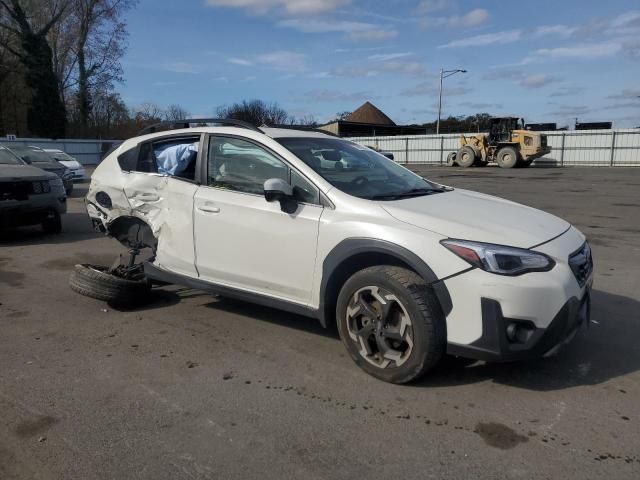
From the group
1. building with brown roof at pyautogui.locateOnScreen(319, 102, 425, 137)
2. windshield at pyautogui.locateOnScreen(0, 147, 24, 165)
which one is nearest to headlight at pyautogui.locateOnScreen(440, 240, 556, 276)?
windshield at pyautogui.locateOnScreen(0, 147, 24, 165)

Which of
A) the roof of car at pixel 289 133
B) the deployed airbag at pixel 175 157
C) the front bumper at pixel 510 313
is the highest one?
the roof of car at pixel 289 133

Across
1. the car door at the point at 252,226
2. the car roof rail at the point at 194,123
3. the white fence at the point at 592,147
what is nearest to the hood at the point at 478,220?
the car door at the point at 252,226

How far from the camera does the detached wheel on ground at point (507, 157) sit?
3048cm

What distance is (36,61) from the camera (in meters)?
41.6

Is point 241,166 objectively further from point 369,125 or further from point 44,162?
point 369,125

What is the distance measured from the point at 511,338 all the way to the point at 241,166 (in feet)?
8.01

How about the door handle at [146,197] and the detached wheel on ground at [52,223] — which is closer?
the door handle at [146,197]

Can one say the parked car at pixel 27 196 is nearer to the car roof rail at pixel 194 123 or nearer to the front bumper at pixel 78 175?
the car roof rail at pixel 194 123

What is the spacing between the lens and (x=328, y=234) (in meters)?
3.64

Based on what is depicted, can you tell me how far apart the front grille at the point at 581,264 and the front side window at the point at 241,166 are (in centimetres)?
205

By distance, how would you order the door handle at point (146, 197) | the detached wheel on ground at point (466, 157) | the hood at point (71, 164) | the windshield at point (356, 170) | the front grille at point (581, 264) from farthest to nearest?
1. the detached wheel on ground at point (466, 157)
2. the hood at point (71, 164)
3. the door handle at point (146, 197)
4. the windshield at point (356, 170)
5. the front grille at point (581, 264)

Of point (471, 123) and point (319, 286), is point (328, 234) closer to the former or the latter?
point (319, 286)

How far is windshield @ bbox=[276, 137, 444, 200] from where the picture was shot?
3.94 meters

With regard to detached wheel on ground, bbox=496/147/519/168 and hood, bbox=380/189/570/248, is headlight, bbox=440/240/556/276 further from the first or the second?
detached wheel on ground, bbox=496/147/519/168
